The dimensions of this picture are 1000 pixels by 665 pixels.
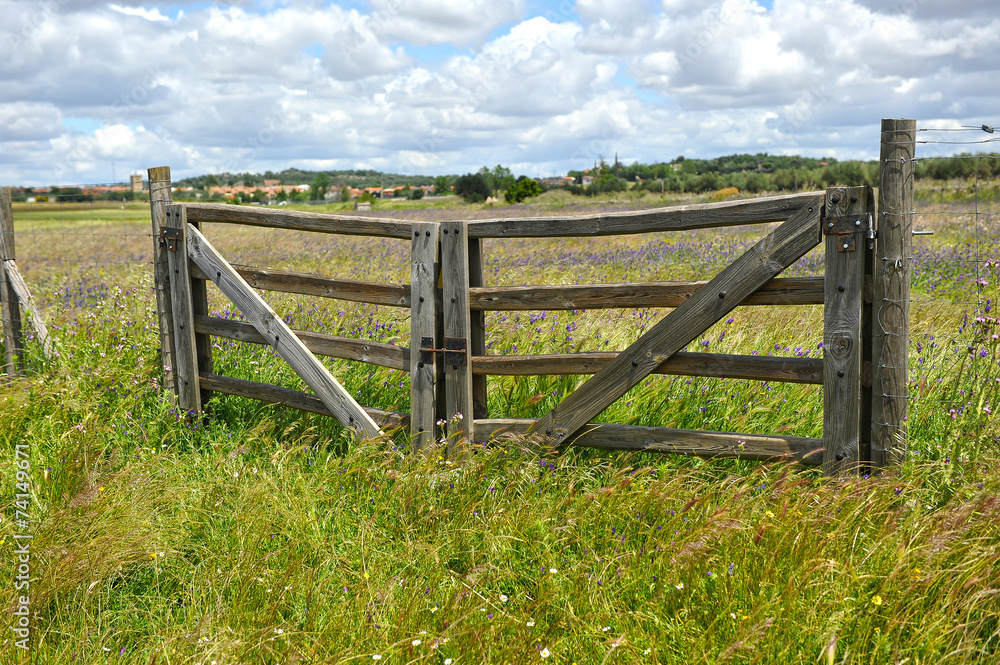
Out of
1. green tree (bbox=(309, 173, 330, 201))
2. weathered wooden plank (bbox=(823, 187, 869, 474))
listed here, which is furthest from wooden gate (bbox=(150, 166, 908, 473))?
green tree (bbox=(309, 173, 330, 201))

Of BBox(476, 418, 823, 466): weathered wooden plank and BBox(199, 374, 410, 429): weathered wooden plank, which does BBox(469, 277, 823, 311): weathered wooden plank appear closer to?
BBox(476, 418, 823, 466): weathered wooden plank

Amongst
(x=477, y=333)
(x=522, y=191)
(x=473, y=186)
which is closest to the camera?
(x=477, y=333)

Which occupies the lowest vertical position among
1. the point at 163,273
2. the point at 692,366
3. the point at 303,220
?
the point at 692,366

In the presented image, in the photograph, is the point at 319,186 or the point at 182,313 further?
the point at 319,186

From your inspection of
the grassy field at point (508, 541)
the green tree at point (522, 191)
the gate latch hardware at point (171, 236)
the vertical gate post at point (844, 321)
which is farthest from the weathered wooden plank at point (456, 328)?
the green tree at point (522, 191)

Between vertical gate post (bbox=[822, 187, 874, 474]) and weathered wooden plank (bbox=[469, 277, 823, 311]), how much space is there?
0.12 metres

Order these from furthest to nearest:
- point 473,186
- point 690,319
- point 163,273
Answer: point 473,186
point 163,273
point 690,319

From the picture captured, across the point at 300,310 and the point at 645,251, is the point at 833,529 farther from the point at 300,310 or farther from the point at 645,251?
the point at 645,251

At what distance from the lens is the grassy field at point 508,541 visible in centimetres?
256

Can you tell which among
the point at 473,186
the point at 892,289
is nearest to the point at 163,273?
the point at 892,289

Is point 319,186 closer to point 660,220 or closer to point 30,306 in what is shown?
point 30,306

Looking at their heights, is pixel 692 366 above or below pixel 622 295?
below

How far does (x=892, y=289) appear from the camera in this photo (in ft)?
11.4

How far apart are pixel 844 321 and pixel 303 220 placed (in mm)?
3418
